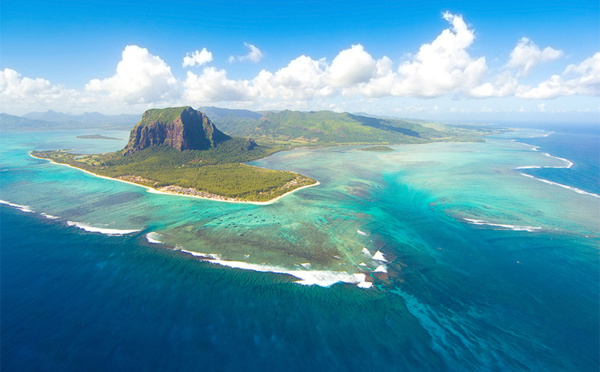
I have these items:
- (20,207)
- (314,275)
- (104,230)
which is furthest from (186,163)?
(314,275)

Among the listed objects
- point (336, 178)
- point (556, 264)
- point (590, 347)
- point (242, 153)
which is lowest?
point (590, 347)

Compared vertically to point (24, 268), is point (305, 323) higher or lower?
lower

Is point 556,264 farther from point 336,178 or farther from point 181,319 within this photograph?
point 336,178

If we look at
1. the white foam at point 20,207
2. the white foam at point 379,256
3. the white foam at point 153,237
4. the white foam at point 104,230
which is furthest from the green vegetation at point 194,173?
the white foam at point 379,256

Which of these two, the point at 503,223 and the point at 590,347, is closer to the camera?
the point at 590,347

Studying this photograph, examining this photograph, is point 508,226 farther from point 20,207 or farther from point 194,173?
point 20,207

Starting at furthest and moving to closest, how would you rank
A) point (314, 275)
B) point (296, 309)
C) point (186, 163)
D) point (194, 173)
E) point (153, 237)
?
1. point (186, 163)
2. point (194, 173)
3. point (153, 237)
4. point (314, 275)
5. point (296, 309)

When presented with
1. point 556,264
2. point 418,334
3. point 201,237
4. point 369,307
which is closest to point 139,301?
point 201,237

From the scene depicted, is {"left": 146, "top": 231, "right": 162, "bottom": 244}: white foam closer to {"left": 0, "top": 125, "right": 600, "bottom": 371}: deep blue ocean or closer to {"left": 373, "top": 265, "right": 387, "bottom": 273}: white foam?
{"left": 0, "top": 125, "right": 600, "bottom": 371}: deep blue ocean
